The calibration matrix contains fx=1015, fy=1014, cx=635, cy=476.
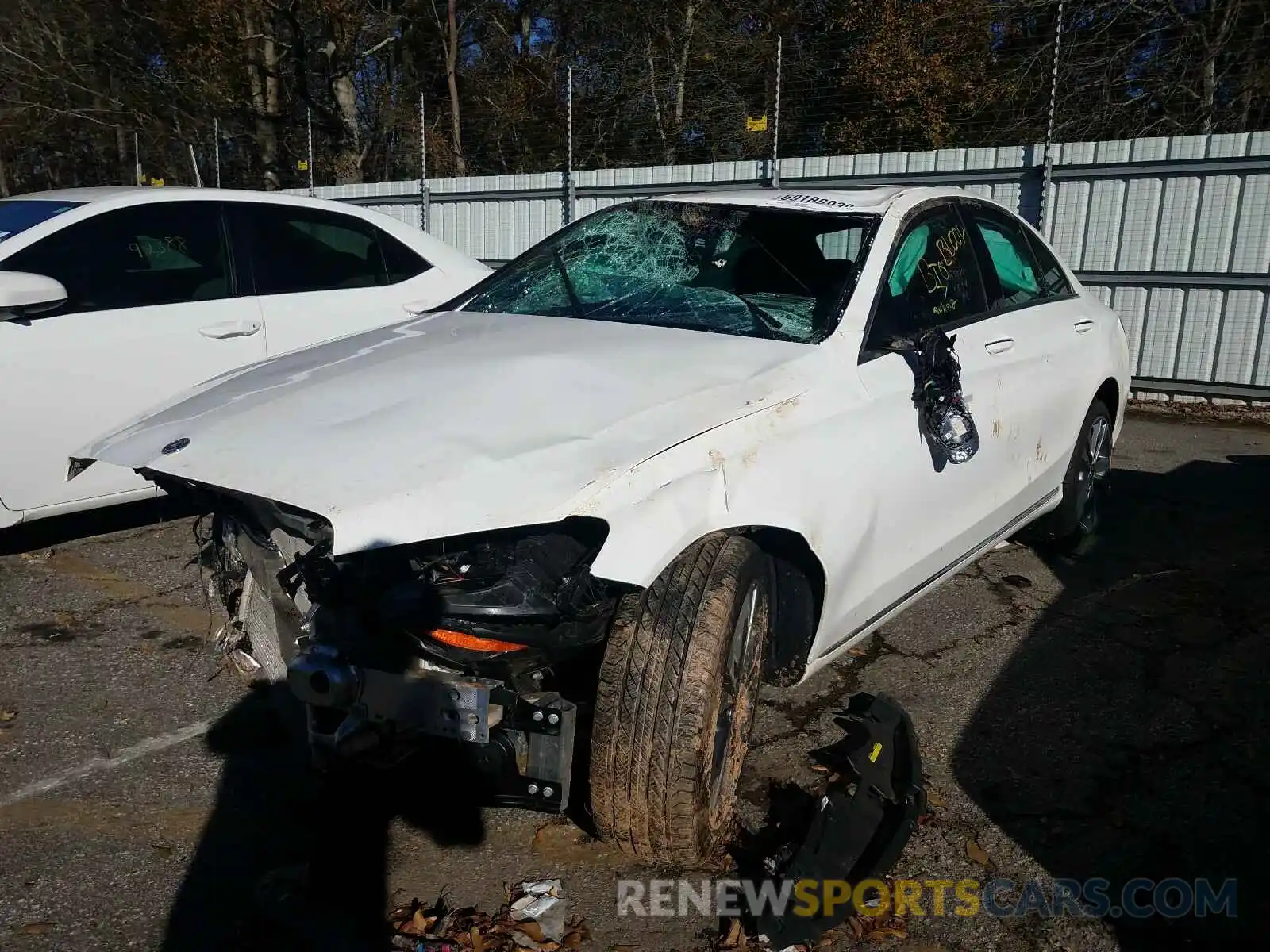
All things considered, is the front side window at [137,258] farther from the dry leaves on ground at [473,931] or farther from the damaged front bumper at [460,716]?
the dry leaves on ground at [473,931]

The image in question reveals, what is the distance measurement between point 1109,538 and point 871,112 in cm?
1034

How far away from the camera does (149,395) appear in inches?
175

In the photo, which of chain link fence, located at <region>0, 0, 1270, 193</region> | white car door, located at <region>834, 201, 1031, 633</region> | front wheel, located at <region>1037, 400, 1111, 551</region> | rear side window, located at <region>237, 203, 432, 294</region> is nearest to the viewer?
white car door, located at <region>834, 201, 1031, 633</region>

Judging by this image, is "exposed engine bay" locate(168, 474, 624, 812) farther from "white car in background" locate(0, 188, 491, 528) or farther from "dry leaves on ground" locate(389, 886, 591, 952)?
"white car in background" locate(0, 188, 491, 528)

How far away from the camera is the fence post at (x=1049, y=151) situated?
335 inches

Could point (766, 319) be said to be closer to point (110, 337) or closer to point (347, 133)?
point (110, 337)

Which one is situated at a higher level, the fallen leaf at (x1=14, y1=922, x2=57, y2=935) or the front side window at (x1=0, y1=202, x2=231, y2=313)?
the front side window at (x1=0, y1=202, x2=231, y2=313)

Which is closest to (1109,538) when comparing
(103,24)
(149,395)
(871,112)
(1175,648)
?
(1175,648)

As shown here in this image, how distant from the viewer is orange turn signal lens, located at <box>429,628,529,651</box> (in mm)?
2127

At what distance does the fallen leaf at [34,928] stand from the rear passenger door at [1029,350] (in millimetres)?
2975

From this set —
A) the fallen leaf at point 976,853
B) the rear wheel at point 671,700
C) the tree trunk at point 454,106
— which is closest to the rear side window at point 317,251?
the rear wheel at point 671,700

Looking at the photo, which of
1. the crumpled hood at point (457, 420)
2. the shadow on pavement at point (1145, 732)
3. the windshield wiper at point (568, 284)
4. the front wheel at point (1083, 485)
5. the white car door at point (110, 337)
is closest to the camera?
the crumpled hood at point (457, 420)

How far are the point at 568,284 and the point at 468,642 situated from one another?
167cm

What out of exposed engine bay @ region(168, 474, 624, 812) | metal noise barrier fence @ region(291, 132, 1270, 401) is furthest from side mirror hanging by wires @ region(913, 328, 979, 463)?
metal noise barrier fence @ region(291, 132, 1270, 401)
